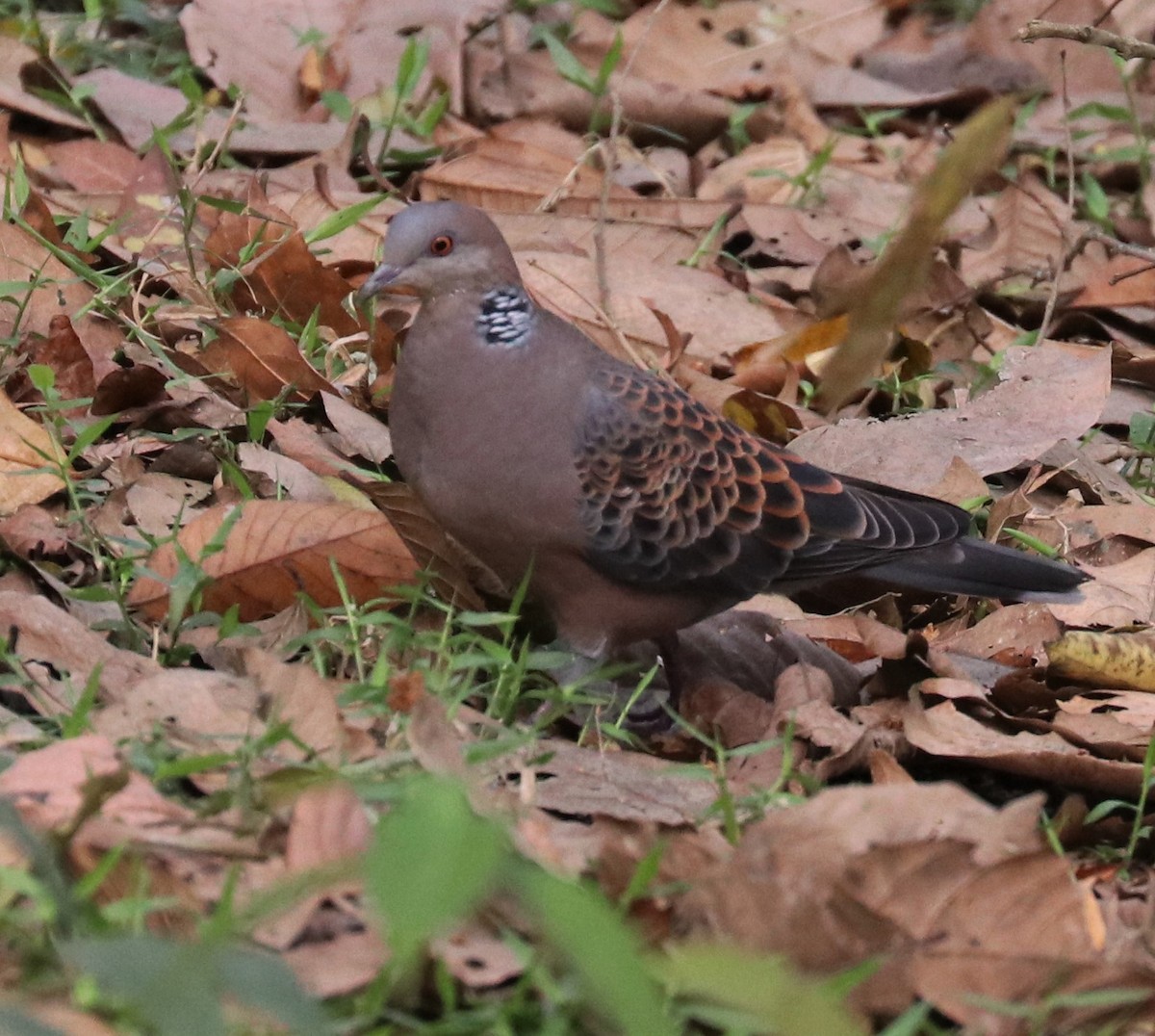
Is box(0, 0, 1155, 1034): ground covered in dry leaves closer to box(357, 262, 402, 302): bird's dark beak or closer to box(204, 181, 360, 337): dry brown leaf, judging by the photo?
box(204, 181, 360, 337): dry brown leaf

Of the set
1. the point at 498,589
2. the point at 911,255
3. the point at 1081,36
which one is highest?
the point at 911,255

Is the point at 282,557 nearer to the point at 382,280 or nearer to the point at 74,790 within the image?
the point at 382,280

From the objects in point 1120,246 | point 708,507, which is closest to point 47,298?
point 708,507

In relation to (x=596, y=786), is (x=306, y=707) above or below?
above

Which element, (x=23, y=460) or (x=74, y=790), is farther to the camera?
(x=23, y=460)

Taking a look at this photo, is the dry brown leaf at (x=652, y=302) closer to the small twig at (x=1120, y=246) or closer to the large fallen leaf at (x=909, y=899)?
the small twig at (x=1120, y=246)

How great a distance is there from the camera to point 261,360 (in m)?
4.60

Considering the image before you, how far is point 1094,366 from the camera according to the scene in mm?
5066

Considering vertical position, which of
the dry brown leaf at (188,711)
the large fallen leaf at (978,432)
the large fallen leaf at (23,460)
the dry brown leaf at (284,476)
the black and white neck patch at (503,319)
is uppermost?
the black and white neck patch at (503,319)

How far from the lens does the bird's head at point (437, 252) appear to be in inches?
153

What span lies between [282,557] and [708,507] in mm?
962

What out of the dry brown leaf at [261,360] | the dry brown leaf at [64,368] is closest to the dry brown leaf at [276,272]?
the dry brown leaf at [261,360]

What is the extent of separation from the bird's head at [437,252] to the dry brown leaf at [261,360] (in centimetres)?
69

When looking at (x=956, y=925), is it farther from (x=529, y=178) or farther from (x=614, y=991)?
(x=529, y=178)
